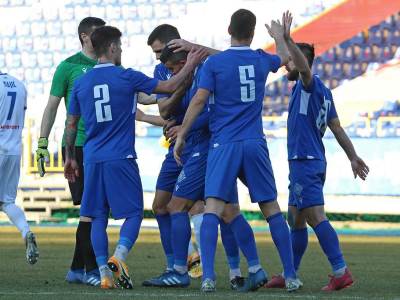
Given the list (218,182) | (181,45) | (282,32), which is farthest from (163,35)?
(218,182)

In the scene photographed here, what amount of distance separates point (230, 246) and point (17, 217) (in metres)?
2.31

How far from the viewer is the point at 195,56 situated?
8.59 metres

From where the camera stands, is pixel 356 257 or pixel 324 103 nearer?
pixel 324 103

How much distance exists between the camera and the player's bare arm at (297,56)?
810 cm

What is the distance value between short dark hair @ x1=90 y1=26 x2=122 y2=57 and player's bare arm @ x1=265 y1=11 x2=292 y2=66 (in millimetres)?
1126

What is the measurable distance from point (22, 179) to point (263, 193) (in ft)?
49.6

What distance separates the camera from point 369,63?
23047 millimetres

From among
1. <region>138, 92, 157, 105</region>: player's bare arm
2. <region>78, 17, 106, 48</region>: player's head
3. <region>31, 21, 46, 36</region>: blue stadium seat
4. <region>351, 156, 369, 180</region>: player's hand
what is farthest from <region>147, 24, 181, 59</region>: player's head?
<region>31, 21, 46, 36</region>: blue stadium seat

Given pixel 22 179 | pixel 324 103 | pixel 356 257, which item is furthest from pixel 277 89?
pixel 324 103

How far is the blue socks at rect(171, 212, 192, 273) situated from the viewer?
28.5 feet

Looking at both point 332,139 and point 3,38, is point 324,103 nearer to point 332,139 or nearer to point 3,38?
point 332,139

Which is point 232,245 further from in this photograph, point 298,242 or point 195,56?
point 195,56

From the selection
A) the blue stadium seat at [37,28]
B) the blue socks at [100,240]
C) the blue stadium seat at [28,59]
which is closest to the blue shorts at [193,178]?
the blue socks at [100,240]

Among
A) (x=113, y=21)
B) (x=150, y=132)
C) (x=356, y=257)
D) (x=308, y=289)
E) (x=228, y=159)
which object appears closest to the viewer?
(x=228, y=159)
